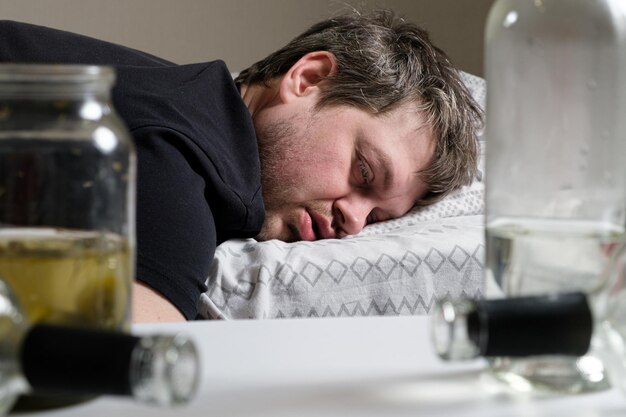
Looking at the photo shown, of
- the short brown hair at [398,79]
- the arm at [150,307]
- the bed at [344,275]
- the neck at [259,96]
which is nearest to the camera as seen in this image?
the arm at [150,307]

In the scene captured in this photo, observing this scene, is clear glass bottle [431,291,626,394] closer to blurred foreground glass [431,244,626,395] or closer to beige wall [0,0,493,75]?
blurred foreground glass [431,244,626,395]

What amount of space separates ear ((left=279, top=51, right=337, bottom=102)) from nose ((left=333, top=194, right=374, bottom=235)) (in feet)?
0.82

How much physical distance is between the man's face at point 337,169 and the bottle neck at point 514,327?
1182 millimetres

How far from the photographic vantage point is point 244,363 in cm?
59

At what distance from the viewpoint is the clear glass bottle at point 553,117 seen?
618 mm

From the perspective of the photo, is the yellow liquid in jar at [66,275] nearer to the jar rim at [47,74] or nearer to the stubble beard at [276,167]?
the jar rim at [47,74]

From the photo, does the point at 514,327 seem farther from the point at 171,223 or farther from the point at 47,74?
the point at 171,223

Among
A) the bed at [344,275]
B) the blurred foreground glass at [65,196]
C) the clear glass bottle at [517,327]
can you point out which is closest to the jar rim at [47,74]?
the blurred foreground glass at [65,196]

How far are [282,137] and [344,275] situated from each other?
0.47 metres

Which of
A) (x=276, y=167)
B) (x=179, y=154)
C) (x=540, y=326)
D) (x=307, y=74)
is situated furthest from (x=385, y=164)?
(x=540, y=326)

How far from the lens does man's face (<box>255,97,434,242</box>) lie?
1.73m

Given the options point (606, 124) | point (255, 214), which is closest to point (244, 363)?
point (606, 124)

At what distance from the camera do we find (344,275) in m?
1.39

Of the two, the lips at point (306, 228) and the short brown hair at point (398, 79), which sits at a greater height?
the short brown hair at point (398, 79)
